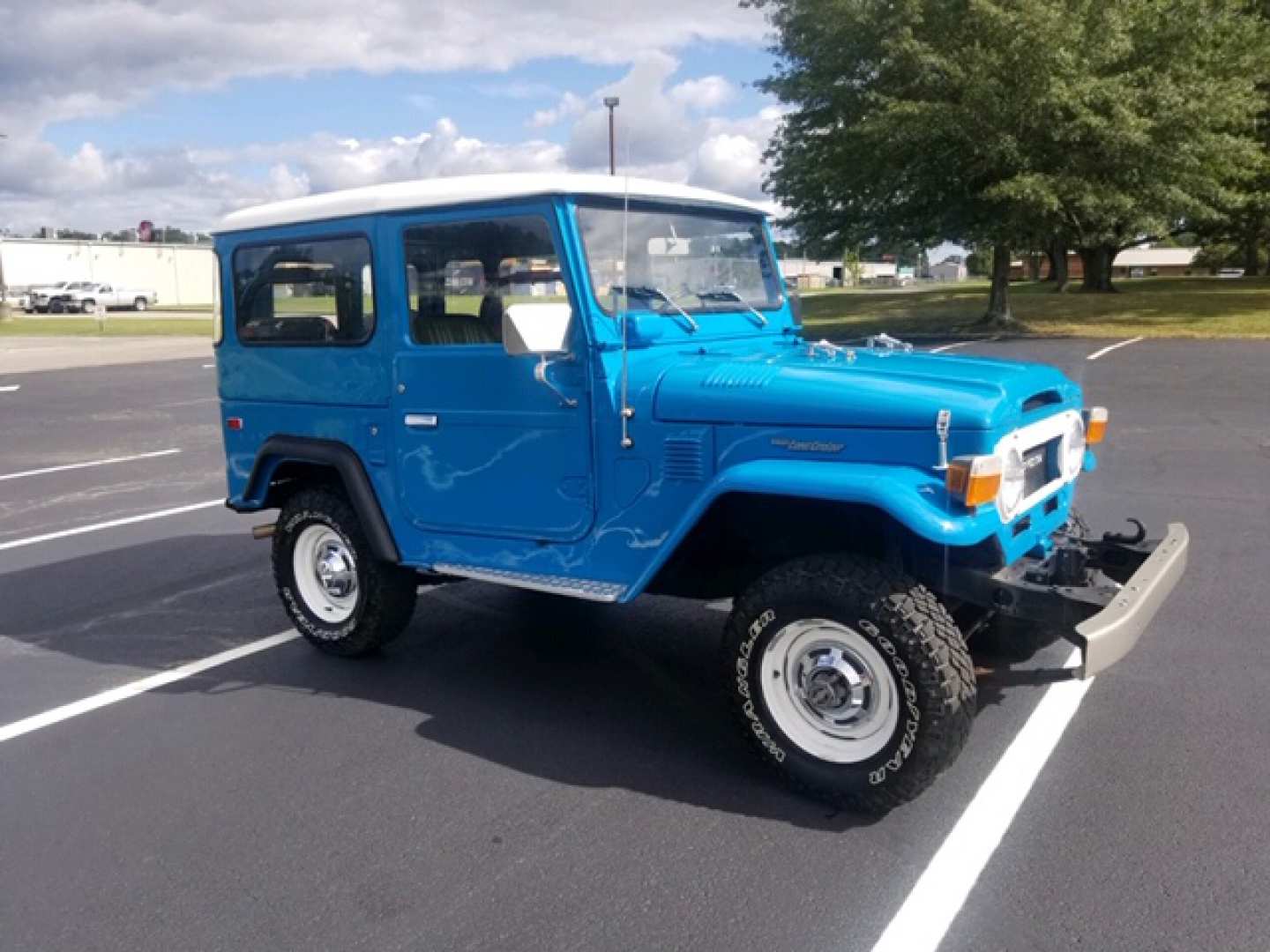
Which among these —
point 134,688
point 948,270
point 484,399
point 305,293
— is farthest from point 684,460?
point 948,270

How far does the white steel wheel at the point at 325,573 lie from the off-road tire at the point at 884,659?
216 cm

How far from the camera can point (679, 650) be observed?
523 cm

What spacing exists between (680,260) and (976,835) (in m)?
2.45

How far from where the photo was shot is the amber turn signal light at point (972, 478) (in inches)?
134

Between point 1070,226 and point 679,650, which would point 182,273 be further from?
point 679,650

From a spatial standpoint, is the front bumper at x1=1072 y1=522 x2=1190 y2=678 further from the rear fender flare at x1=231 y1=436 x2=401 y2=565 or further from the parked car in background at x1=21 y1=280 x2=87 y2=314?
the parked car in background at x1=21 y1=280 x2=87 y2=314

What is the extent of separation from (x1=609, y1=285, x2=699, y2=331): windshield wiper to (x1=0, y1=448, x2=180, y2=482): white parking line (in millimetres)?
8525

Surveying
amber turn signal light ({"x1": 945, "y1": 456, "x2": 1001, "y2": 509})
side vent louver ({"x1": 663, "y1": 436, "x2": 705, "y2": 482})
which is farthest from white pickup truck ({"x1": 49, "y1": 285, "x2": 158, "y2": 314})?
amber turn signal light ({"x1": 945, "y1": 456, "x2": 1001, "y2": 509})

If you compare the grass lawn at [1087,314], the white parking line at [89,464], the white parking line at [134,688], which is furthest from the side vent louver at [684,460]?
the grass lawn at [1087,314]

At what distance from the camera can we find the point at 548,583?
Answer: 434cm

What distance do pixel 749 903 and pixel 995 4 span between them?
911 inches

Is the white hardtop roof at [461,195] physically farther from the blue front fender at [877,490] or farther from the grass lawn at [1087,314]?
the grass lawn at [1087,314]

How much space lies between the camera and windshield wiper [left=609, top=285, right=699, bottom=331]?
420 centimetres

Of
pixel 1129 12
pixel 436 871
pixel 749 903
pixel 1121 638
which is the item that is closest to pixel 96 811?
pixel 436 871
